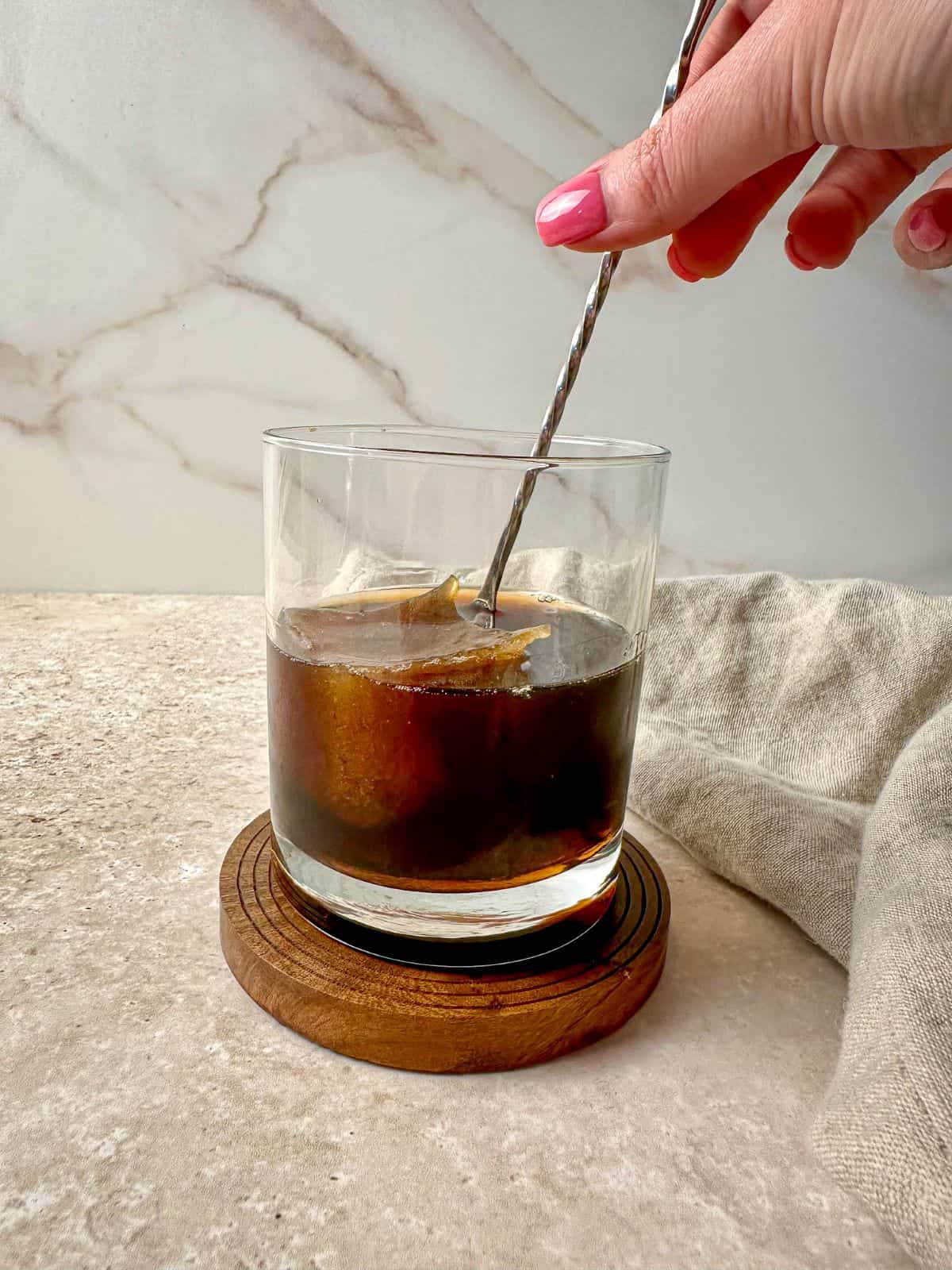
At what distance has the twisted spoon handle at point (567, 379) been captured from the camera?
42cm

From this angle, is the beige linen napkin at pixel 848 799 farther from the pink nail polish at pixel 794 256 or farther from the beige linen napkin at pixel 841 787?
the pink nail polish at pixel 794 256

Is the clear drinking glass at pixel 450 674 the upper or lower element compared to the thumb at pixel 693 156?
lower

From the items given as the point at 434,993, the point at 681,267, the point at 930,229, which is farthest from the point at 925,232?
the point at 434,993

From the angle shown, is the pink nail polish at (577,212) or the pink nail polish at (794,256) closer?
the pink nail polish at (577,212)

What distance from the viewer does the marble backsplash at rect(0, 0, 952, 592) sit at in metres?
1.05

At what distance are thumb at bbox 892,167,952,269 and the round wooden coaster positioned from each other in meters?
0.38

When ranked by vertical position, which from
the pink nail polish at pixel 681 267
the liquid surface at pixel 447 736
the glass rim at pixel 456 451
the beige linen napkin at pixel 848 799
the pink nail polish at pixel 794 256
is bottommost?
the beige linen napkin at pixel 848 799

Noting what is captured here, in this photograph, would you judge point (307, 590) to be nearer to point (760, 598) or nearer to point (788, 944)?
point (788, 944)

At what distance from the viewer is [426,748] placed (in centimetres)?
43

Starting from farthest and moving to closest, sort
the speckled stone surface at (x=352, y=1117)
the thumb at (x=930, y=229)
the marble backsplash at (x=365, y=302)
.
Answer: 1. the marble backsplash at (x=365, y=302)
2. the thumb at (x=930, y=229)
3. the speckled stone surface at (x=352, y=1117)

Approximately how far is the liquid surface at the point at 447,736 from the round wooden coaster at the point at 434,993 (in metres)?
0.04

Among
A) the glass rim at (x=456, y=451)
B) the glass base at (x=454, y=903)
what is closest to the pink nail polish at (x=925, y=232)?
the glass rim at (x=456, y=451)

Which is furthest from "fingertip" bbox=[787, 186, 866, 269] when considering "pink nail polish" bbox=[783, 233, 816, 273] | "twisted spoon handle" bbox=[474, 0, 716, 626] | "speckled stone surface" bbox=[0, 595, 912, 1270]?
"speckled stone surface" bbox=[0, 595, 912, 1270]

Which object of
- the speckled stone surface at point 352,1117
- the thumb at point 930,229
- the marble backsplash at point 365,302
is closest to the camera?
the speckled stone surface at point 352,1117
